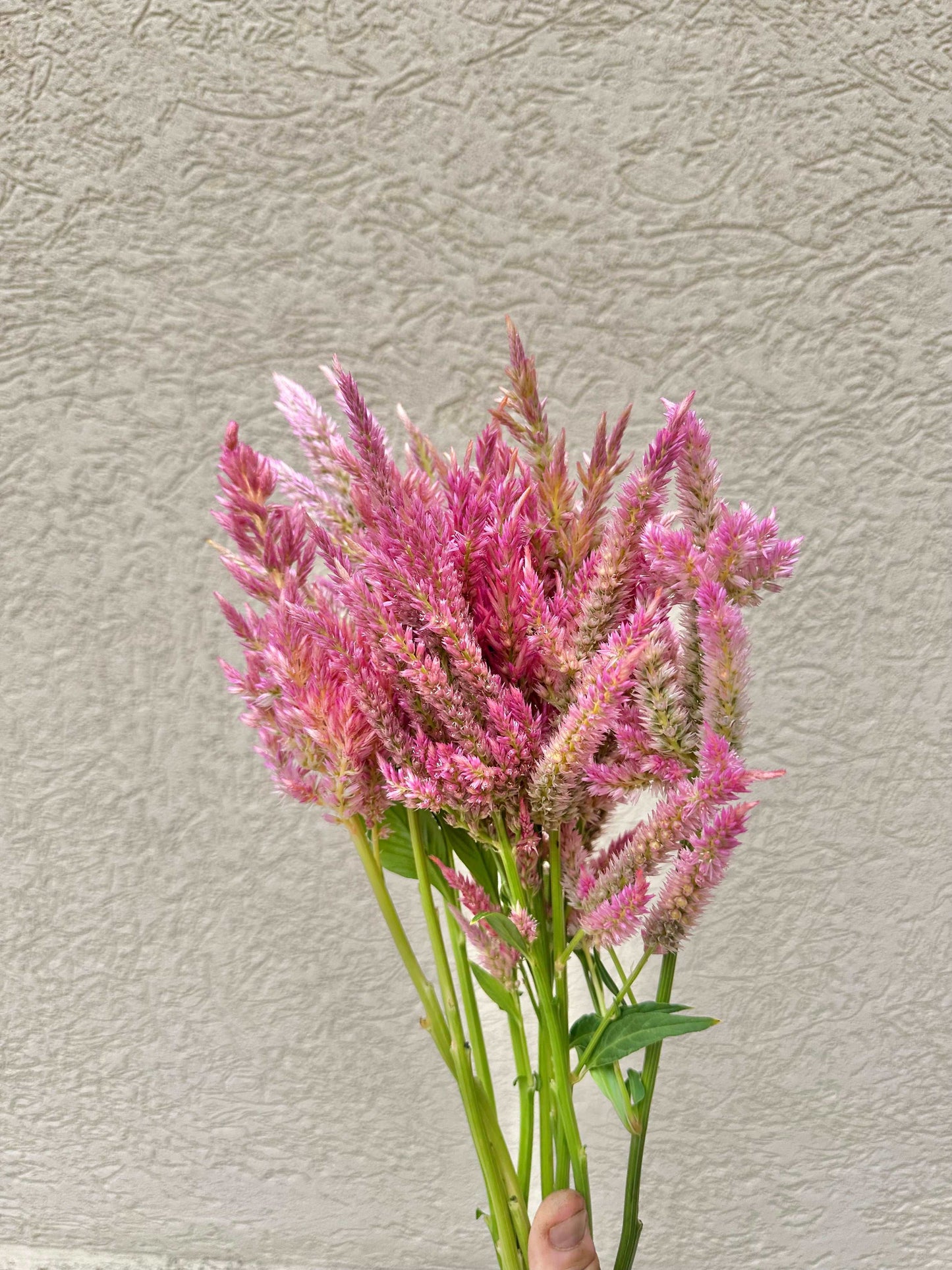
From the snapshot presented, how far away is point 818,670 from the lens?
0.67m

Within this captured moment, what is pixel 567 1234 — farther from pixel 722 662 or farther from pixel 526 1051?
pixel 722 662

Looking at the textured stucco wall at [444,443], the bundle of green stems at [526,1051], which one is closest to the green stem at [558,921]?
the bundle of green stems at [526,1051]

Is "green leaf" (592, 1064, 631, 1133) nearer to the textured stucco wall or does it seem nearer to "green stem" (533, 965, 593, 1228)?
"green stem" (533, 965, 593, 1228)

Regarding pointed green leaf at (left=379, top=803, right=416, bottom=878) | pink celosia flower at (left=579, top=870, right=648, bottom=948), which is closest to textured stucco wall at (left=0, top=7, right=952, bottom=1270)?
pointed green leaf at (left=379, top=803, right=416, bottom=878)

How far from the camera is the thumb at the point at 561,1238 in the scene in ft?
1.13

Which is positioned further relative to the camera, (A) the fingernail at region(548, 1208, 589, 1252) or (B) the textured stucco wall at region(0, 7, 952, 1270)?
(B) the textured stucco wall at region(0, 7, 952, 1270)

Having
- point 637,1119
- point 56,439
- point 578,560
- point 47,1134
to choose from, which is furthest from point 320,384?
point 47,1134

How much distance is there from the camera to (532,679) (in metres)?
0.36

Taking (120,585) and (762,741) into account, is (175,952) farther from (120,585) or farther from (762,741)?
(762,741)

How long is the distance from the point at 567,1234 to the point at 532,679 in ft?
0.72

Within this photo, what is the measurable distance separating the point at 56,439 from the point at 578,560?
49 cm

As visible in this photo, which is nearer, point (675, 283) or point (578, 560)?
point (578, 560)

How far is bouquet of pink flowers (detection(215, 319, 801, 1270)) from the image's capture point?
32 cm

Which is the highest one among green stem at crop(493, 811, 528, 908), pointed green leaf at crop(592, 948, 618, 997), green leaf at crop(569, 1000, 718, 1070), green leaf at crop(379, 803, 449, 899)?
green leaf at crop(379, 803, 449, 899)
